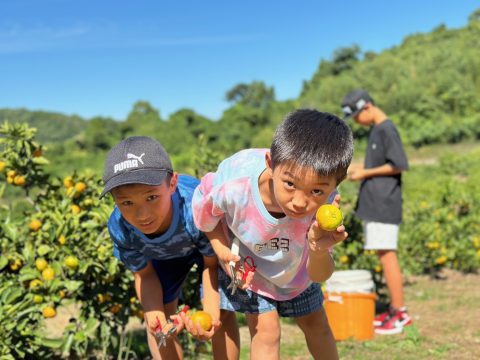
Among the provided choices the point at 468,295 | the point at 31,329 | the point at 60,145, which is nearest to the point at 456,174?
the point at 468,295

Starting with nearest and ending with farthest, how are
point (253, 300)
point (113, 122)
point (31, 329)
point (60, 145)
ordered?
1. point (253, 300)
2. point (31, 329)
3. point (60, 145)
4. point (113, 122)

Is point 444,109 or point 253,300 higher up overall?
point 444,109

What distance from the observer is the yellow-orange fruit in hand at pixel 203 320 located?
170cm

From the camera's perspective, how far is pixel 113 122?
101 ft

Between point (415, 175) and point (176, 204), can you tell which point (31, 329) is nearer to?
point (176, 204)

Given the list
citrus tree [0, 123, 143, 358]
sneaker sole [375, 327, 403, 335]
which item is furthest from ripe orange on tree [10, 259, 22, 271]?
sneaker sole [375, 327, 403, 335]

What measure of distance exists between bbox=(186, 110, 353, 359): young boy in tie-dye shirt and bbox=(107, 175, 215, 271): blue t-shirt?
0.11 meters

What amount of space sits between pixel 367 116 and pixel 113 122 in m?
28.5

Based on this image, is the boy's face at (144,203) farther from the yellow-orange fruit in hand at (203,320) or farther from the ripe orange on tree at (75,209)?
the ripe orange on tree at (75,209)

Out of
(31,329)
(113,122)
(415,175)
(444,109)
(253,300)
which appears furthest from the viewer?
(113,122)

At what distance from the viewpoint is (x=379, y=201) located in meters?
3.56

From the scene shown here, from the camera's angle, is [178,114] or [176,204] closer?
[176,204]

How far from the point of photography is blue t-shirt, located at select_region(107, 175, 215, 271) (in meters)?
1.92

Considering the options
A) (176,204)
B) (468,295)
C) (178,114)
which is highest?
(178,114)
